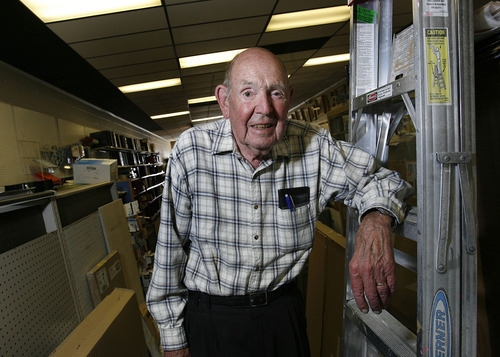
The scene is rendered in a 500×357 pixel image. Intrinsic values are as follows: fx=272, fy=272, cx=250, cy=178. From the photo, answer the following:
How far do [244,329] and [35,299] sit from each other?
0.98m

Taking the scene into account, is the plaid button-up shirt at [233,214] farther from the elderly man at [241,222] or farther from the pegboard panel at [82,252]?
the pegboard panel at [82,252]

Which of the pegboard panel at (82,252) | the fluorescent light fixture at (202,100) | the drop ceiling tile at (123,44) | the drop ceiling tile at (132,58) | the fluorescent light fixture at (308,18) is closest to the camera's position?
the pegboard panel at (82,252)

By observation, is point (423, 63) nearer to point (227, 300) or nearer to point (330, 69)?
point (227, 300)

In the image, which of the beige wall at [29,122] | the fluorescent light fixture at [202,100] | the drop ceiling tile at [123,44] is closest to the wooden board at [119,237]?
the beige wall at [29,122]

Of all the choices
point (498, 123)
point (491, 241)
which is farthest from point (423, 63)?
point (491, 241)

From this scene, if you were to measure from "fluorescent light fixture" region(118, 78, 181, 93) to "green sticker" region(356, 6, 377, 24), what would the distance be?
176 inches

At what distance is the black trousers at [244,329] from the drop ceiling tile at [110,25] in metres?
2.75

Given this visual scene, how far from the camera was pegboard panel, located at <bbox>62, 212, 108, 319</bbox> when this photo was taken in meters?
1.62

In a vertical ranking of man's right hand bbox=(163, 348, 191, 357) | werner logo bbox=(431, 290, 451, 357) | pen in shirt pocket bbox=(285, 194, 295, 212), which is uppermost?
pen in shirt pocket bbox=(285, 194, 295, 212)

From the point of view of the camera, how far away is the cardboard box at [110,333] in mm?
1016

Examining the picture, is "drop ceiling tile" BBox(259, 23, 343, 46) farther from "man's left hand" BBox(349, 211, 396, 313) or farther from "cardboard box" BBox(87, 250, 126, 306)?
"man's left hand" BBox(349, 211, 396, 313)

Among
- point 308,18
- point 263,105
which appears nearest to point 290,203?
point 263,105

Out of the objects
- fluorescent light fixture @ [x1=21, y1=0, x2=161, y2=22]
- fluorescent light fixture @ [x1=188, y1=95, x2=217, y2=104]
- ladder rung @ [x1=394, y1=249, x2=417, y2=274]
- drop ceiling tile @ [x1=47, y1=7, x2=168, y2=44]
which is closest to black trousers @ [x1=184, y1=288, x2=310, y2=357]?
ladder rung @ [x1=394, y1=249, x2=417, y2=274]

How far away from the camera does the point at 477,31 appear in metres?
0.75
